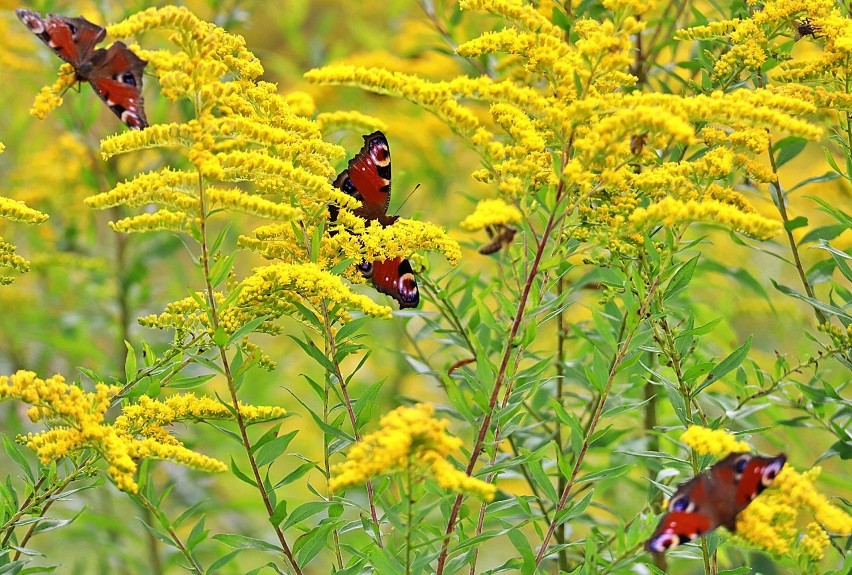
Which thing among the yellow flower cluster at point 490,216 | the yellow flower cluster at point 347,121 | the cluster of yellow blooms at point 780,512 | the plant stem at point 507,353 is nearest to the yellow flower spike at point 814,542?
the cluster of yellow blooms at point 780,512

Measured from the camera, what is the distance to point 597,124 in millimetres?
1864

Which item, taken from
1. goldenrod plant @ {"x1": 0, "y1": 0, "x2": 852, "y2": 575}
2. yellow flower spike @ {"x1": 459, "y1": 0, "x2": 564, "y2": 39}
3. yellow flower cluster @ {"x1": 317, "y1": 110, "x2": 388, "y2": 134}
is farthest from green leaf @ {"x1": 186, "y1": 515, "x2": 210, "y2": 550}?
yellow flower spike @ {"x1": 459, "y1": 0, "x2": 564, "y2": 39}

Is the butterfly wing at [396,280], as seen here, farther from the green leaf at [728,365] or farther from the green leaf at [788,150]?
the green leaf at [788,150]

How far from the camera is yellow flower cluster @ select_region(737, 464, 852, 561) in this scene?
5.53ft

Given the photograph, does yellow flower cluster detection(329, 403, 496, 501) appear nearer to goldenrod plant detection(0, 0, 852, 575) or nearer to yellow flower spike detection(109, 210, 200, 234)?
goldenrod plant detection(0, 0, 852, 575)

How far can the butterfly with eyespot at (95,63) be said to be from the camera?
7.52 feet

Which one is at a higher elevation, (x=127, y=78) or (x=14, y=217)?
(x=127, y=78)

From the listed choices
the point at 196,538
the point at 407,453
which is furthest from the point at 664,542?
the point at 196,538

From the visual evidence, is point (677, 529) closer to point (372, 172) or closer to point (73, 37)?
point (372, 172)

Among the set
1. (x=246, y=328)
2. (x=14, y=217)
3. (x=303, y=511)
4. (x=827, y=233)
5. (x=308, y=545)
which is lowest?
(x=308, y=545)

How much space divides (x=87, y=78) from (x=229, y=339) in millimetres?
857

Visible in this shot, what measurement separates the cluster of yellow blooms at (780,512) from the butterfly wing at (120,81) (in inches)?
59.0

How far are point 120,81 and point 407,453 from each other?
1308 mm

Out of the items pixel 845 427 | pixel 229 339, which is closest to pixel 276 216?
pixel 229 339
